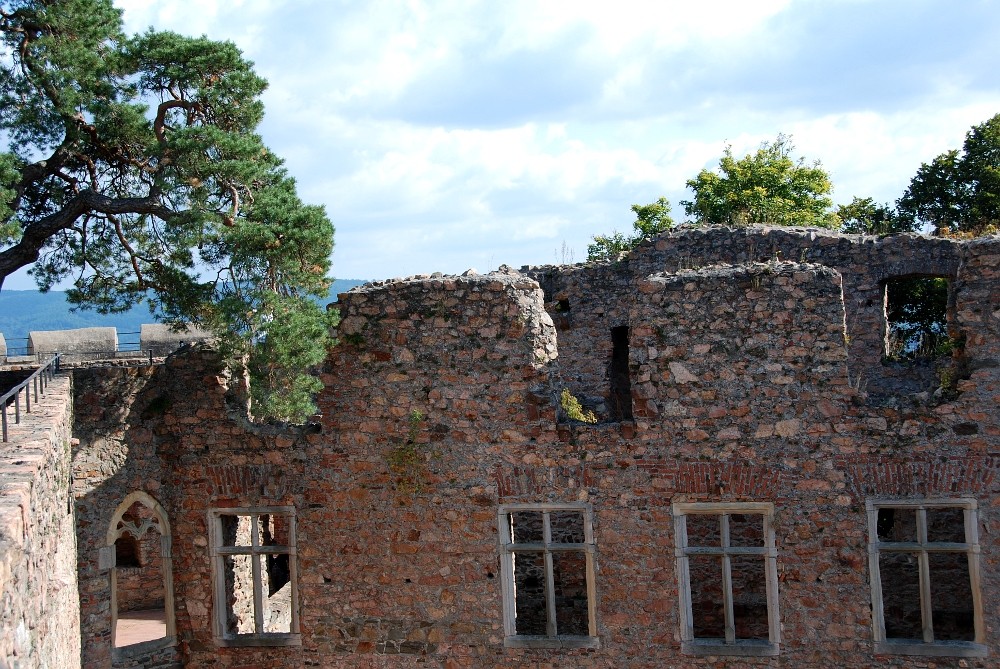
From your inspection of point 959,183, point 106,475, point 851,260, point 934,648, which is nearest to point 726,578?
point 934,648

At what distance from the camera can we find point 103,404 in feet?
36.8

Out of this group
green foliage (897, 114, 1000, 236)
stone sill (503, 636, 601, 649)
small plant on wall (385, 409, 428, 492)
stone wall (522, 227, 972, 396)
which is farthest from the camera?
green foliage (897, 114, 1000, 236)

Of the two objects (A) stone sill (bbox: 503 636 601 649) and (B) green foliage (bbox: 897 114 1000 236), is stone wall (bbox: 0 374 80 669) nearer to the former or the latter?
(A) stone sill (bbox: 503 636 601 649)

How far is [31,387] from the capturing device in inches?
435

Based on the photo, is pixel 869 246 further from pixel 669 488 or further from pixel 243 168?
pixel 243 168

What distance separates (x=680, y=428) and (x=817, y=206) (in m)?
22.6

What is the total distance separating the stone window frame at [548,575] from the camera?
33.7 ft

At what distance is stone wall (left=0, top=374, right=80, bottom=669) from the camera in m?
5.54

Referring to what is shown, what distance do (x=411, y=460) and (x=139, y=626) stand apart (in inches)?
394

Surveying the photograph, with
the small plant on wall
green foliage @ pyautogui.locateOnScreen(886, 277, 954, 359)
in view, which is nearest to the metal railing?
the small plant on wall

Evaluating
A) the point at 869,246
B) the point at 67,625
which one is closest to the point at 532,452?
the point at 67,625

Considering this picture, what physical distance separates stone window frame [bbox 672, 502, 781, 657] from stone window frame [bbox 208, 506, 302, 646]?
447 cm

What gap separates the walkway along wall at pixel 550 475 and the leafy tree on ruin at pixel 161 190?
33.7 inches

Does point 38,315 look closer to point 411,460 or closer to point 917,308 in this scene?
point 917,308
